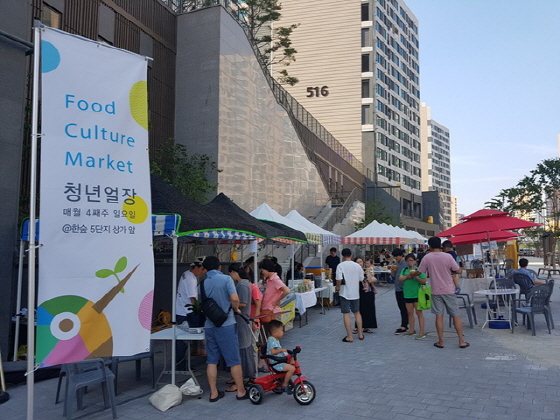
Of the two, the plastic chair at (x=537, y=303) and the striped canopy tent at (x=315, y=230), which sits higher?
the striped canopy tent at (x=315, y=230)

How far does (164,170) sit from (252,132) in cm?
547

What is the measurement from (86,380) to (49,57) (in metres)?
3.39

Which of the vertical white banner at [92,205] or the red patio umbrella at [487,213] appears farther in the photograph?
the red patio umbrella at [487,213]

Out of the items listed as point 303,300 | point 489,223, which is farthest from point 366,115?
point 303,300

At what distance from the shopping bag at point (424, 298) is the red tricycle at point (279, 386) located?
424cm

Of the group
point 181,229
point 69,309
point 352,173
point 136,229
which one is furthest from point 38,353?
point 352,173

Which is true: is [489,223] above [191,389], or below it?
above

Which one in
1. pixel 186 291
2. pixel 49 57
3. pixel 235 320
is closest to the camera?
pixel 49 57

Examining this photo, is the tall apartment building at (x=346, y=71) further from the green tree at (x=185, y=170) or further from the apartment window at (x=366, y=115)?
the green tree at (x=185, y=170)

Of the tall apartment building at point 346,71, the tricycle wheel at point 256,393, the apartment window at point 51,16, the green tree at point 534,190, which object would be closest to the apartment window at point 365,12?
the tall apartment building at point 346,71

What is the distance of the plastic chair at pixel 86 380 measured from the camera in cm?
521

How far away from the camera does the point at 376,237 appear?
66.6 feet

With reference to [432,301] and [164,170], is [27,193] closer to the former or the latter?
[164,170]

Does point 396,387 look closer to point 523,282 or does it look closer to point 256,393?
point 256,393
